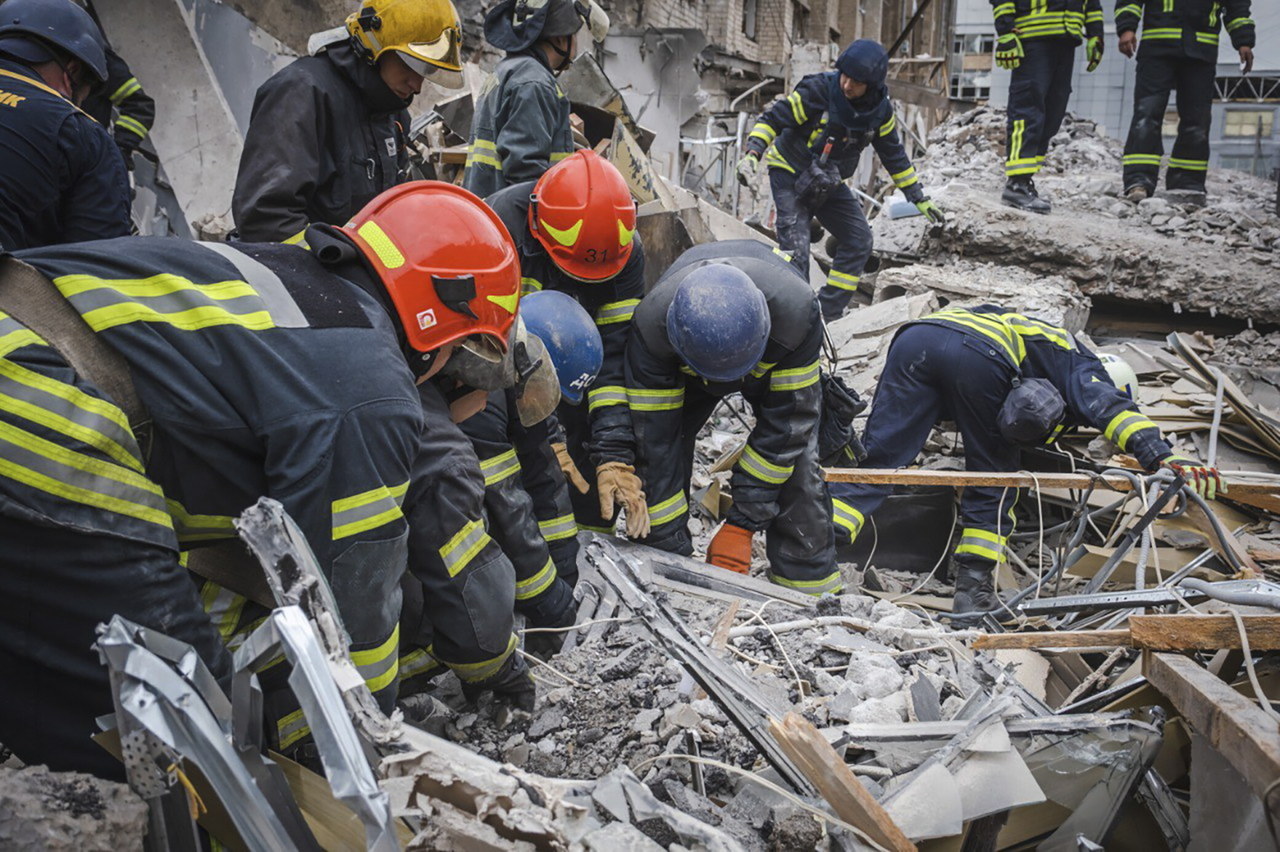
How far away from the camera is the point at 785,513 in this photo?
4.09m

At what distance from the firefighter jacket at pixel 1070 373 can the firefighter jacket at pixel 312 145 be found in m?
2.94

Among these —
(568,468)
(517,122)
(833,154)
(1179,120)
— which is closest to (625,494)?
(568,468)

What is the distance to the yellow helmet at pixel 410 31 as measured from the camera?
3.32m

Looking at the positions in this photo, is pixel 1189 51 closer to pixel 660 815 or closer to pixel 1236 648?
pixel 1236 648

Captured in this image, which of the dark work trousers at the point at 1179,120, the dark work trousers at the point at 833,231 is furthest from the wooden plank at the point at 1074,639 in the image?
the dark work trousers at the point at 1179,120

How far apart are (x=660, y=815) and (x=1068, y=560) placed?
3.17m

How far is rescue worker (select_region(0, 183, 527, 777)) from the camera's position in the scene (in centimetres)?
157

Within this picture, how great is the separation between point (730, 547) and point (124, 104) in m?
3.89

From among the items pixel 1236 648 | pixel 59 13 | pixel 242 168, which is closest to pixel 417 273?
pixel 242 168

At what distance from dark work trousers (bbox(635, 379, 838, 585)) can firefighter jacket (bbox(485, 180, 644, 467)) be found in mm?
115

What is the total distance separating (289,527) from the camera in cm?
145

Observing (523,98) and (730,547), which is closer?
(730,547)

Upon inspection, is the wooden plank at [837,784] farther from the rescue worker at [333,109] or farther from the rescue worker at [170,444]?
the rescue worker at [333,109]

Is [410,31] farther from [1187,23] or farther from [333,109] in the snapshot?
[1187,23]
